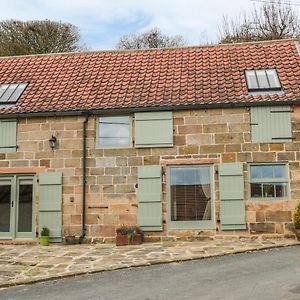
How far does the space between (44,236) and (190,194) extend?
406 centimetres

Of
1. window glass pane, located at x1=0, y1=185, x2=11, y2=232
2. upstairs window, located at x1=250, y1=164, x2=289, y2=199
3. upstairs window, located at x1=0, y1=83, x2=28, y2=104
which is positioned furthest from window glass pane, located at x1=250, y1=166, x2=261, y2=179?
upstairs window, located at x1=0, y1=83, x2=28, y2=104

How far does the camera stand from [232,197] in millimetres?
11828

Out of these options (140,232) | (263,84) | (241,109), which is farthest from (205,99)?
(140,232)

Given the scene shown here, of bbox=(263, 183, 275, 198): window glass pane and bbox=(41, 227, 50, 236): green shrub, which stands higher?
bbox=(263, 183, 275, 198): window glass pane

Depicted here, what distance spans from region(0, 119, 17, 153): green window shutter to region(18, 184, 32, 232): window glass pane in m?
1.14

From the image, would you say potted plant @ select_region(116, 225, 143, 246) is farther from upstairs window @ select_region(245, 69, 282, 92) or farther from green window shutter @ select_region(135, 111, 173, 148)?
upstairs window @ select_region(245, 69, 282, 92)

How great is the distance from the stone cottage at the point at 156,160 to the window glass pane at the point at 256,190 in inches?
1.0

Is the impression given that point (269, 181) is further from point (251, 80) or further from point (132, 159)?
point (132, 159)

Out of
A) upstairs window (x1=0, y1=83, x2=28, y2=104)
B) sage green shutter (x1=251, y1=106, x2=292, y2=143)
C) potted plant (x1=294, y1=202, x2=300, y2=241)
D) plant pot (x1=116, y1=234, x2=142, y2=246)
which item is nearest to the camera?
potted plant (x1=294, y1=202, x2=300, y2=241)

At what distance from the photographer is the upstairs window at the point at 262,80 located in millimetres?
12703

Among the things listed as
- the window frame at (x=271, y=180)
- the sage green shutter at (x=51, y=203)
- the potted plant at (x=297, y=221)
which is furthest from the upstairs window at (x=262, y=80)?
the sage green shutter at (x=51, y=203)

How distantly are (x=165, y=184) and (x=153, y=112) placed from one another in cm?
200

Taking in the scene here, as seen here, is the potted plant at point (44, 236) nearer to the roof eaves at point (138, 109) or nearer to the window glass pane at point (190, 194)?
the roof eaves at point (138, 109)

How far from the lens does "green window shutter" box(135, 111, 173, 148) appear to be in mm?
12297
